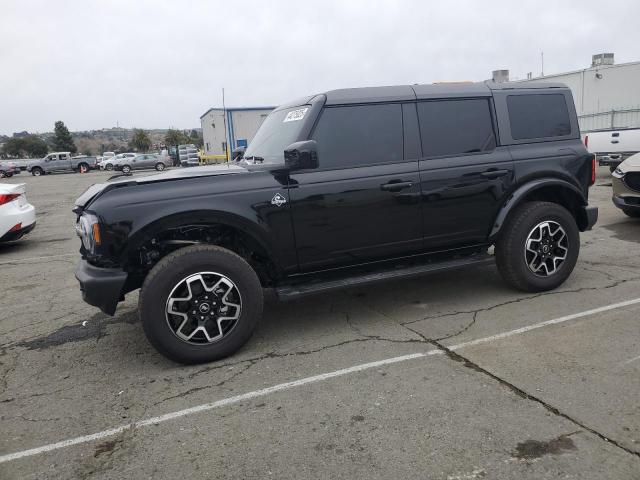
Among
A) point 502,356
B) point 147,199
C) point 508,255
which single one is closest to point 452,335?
point 502,356

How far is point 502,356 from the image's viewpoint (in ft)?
11.8

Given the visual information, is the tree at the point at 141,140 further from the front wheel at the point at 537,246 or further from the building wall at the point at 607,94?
the front wheel at the point at 537,246

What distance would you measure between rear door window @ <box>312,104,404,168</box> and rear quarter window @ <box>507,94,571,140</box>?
4.08 feet

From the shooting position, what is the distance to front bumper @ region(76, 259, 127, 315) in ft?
11.6

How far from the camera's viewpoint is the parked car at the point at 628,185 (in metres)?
7.42

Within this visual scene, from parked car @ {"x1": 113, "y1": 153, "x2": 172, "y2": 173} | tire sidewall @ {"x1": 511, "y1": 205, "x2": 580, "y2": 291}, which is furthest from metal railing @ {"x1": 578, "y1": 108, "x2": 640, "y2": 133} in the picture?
parked car @ {"x1": 113, "y1": 153, "x2": 172, "y2": 173}

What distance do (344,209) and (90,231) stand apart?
6.28 feet

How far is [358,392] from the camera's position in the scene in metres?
3.19

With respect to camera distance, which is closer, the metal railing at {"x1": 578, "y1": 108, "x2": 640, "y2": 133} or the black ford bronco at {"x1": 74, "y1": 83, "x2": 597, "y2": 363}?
the black ford bronco at {"x1": 74, "y1": 83, "x2": 597, "y2": 363}

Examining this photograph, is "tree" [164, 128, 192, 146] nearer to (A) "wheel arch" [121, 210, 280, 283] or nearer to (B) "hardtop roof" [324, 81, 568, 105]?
(B) "hardtop roof" [324, 81, 568, 105]

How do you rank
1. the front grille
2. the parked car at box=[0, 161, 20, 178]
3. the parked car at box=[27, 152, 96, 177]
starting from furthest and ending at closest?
the parked car at box=[27, 152, 96, 177], the parked car at box=[0, 161, 20, 178], the front grille

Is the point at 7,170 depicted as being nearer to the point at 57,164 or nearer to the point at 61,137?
the point at 57,164

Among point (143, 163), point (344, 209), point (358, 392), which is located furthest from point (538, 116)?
point (143, 163)

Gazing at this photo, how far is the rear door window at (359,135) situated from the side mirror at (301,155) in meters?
0.22
